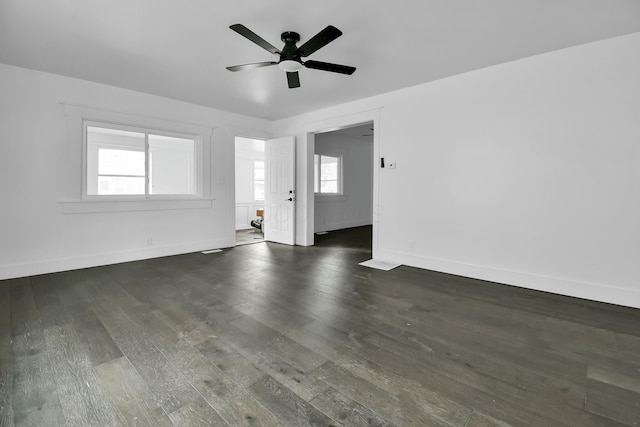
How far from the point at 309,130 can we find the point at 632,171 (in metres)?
4.36

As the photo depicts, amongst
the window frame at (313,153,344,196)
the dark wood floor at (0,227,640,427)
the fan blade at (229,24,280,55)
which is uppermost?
the fan blade at (229,24,280,55)

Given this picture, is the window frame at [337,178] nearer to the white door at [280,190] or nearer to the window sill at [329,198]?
the window sill at [329,198]

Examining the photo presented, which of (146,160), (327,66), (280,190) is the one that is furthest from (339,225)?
(327,66)

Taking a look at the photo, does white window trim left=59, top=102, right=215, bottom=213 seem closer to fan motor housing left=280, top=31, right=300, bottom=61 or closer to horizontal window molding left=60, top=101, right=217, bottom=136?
horizontal window molding left=60, top=101, right=217, bottom=136

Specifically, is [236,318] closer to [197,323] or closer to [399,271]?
[197,323]

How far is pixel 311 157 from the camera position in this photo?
5.83m

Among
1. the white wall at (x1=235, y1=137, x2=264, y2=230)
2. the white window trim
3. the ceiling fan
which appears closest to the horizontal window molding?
the white window trim

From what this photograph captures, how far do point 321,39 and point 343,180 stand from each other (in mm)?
5923

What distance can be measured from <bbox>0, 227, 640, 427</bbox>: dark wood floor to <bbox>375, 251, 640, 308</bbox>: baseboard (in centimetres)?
16

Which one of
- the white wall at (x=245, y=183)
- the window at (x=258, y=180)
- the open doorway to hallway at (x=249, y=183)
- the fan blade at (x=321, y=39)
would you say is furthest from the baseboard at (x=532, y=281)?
the window at (x=258, y=180)

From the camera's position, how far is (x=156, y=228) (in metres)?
4.76

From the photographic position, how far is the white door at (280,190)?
5.83 meters

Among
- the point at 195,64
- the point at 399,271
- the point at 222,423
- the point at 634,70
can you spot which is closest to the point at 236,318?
the point at 222,423

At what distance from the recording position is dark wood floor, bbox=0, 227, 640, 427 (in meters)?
1.44
